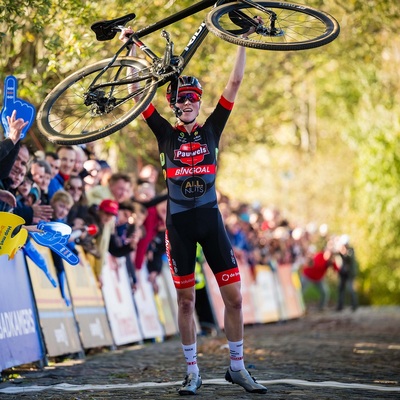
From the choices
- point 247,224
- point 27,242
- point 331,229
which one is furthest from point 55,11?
point 331,229

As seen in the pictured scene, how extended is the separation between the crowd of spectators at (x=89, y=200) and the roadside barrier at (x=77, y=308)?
0.27 m

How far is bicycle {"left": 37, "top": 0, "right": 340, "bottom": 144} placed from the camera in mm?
8086

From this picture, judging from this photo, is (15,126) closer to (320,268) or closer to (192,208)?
(192,208)

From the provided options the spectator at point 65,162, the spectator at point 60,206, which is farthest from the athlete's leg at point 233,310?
the spectator at point 65,162

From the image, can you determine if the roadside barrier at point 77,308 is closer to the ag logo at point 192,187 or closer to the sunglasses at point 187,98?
the ag logo at point 192,187

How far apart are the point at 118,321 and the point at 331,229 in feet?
91.7

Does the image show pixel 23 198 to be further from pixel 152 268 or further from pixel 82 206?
pixel 152 268

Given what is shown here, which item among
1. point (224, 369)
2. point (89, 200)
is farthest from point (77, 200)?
point (224, 369)

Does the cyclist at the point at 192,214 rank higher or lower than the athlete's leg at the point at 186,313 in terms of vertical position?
higher

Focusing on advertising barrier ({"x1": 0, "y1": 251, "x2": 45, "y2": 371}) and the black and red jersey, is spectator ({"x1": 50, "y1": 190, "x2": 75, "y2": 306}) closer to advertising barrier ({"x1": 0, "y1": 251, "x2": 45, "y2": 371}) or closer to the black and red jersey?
advertising barrier ({"x1": 0, "y1": 251, "x2": 45, "y2": 371})

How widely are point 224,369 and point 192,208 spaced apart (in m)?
2.34

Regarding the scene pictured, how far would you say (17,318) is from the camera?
33.1ft

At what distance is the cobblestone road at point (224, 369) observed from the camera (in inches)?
318

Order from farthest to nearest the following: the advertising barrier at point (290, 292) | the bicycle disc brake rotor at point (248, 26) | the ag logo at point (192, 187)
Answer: the advertising barrier at point (290, 292), the bicycle disc brake rotor at point (248, 26), the ag logo at point (192, 187)
